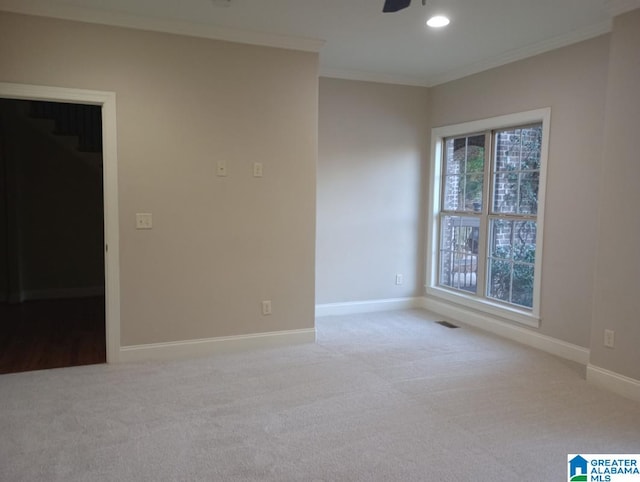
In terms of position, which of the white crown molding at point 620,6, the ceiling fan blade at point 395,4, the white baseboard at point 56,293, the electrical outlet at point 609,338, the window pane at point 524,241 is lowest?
the white baseboard at point 56,293

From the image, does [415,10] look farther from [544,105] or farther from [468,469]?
[468,469]

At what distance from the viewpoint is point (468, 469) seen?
232 cm

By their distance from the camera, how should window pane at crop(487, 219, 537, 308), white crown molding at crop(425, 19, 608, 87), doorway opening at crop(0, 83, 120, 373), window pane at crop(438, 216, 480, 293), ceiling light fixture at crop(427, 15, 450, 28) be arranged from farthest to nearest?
doorway opening at crop(0, 83, 120, 373) → window pane at crop(438, 216, 480, 293) → window pane at crop(487, 219, 537, 308) → white crown molding at crop(425, 19, 608, 87) → ceiling light fixture at crop(427, 15, 450, 28)

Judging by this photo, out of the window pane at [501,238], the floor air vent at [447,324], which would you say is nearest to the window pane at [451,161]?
the window pane at [501,238]

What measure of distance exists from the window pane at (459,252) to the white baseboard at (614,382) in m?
1.71

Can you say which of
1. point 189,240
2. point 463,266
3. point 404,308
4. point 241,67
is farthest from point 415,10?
point 404,308

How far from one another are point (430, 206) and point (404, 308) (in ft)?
3.87

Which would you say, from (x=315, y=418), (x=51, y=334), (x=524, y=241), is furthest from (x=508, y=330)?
(x=51, y=334)

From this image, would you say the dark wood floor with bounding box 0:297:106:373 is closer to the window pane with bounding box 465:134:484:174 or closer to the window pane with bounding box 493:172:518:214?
the window pane with bounding box 493:172:518:214

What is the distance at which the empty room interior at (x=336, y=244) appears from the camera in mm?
2656

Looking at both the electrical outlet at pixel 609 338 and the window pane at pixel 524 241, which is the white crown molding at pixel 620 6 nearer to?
the window pane at pixel 524 241

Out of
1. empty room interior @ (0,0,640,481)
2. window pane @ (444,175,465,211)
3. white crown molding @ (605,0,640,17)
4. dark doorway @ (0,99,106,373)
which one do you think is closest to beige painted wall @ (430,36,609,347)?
empty room interior @ (0,0,640,481)

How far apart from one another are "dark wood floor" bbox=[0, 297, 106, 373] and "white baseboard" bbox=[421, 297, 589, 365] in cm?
335

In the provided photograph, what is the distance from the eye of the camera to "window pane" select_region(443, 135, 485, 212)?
4926 millimetres
